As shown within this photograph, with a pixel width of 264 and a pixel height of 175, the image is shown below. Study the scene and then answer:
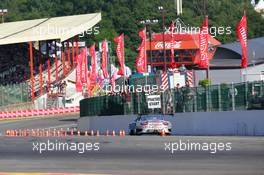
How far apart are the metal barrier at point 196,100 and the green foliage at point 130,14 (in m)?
79.1

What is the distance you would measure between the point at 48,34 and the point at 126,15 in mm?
61817

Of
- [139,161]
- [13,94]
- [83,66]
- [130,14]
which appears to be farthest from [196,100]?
[130,14]

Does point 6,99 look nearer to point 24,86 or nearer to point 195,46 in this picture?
point 24,86

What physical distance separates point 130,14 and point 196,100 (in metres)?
106

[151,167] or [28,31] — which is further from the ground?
[28,31]

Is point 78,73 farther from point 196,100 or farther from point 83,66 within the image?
point 196,100

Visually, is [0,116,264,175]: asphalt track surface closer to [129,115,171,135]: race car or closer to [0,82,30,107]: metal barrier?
[129,115,171,135]: race car

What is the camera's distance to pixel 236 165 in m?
19.4

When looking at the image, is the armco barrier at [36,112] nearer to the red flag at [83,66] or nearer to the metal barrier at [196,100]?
the red flag at [83,66]

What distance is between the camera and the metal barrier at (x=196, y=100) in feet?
116

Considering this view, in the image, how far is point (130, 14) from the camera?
144m

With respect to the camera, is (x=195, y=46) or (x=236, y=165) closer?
(x=236, y=165)

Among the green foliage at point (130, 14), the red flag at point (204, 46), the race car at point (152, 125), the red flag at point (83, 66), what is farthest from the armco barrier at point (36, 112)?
the race car at point (152, 125)

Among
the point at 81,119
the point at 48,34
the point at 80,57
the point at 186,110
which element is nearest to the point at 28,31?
the point at 48,34
